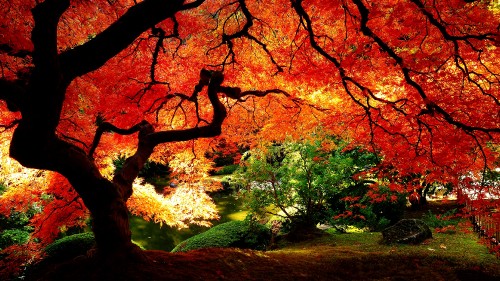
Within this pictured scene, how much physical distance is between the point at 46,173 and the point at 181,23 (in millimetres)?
5002

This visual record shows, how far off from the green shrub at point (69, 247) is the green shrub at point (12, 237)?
8.85 feet

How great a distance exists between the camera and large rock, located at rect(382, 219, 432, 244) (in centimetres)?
645

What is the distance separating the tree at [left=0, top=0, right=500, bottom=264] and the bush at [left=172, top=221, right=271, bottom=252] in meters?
2.54

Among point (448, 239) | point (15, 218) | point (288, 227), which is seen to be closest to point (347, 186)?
point (288, 227)

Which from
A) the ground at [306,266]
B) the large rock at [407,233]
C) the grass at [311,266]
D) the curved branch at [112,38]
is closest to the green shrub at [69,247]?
the ground at [306,266]

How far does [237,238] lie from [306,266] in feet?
12.0

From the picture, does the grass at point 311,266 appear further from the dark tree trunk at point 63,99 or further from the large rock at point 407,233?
the dark tree trunk at point 63,99

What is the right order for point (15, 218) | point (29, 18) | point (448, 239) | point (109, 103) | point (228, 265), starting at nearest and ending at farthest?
point (228, 265) → point (29, 18) → point (109, 103) → point (448, 239) → point (15, 218)

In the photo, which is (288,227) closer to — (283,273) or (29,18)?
(283,273)

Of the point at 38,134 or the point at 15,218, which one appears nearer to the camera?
the point at 38,134

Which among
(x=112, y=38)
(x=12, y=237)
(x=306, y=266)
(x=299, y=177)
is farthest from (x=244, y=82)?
(x=12, y=237)

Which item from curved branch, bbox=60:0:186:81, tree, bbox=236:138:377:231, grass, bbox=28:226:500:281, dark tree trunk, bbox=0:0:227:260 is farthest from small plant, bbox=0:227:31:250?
curved branch, bbox=60:0:186:81

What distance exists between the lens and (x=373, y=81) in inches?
230

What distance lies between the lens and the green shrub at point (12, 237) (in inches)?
361
